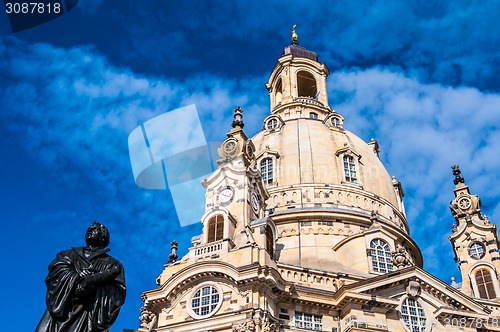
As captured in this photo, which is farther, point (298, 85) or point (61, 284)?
point (298, 85)

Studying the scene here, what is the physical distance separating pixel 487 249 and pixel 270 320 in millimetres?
21979

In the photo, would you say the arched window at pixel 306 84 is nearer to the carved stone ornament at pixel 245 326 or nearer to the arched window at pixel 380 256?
the arched window at pixel 380 256

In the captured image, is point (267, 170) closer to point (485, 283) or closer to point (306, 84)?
point (485, 283)

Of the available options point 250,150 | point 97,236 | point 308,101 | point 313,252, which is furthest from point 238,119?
point 97,236

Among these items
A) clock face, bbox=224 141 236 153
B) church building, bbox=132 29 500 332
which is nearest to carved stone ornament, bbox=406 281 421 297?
church building, bbox=132 29 500 332

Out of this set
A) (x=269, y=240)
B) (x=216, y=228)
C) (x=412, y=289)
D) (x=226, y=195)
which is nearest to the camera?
(x=412, y=289)

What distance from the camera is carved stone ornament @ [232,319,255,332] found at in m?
28.3

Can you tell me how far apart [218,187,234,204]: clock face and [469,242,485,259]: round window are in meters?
20.3

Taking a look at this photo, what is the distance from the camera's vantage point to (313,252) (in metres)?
40.3

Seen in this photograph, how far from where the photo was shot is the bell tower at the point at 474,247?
135 ft

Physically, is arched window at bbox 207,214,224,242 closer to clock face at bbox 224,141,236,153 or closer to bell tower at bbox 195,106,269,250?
bell tower at bbox 195,106,269,250

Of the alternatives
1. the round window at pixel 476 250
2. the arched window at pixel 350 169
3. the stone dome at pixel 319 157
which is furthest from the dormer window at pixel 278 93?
the round window at pixel 476 250

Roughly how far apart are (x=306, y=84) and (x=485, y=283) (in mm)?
34211

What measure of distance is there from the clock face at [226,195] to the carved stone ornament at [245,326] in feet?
32.7
